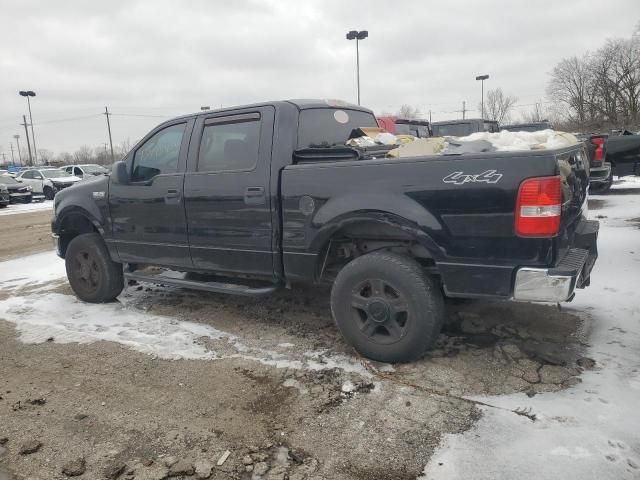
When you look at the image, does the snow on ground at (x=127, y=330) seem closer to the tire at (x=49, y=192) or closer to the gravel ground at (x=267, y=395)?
the gravel ground at (x=267, y=395)

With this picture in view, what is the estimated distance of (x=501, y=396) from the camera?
3104 mm

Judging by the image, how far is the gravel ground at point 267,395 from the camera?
2615mm

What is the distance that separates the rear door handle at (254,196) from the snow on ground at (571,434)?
7.32ft

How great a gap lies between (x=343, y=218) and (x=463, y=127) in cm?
1148

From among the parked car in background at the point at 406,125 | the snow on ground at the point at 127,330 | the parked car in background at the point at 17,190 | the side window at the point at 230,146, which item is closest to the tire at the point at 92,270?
the snow on ground at the point at 127,330

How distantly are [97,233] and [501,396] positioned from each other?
4467mm

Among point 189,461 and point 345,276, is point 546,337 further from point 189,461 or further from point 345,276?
point 189,461

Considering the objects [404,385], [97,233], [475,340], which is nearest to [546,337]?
[475,340]

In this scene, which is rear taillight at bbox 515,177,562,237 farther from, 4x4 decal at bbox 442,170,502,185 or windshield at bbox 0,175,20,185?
windshield at bbox 0,175,20,185

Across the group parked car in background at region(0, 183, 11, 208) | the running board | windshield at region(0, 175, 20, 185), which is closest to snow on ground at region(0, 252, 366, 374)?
the running board

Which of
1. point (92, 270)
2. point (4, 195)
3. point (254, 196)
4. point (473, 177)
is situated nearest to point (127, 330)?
point (92, 270)

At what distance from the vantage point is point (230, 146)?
14.3ft

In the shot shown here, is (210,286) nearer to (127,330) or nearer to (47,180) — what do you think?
(127,330)

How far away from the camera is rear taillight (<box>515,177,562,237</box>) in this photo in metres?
2.91
